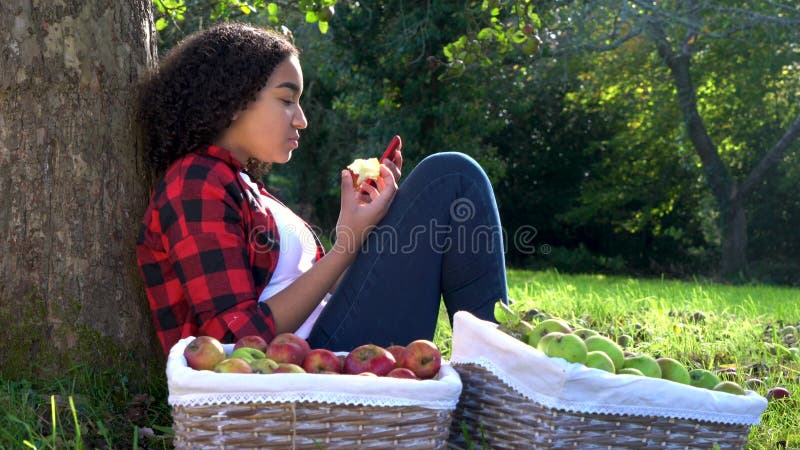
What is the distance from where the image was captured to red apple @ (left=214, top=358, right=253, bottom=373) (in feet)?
7.08

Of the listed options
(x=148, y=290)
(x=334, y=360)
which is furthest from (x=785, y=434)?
(x=148, y=290)

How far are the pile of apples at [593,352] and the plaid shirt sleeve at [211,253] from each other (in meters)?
0.79

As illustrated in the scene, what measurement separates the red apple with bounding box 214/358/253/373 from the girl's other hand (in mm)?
759

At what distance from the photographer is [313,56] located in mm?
15961

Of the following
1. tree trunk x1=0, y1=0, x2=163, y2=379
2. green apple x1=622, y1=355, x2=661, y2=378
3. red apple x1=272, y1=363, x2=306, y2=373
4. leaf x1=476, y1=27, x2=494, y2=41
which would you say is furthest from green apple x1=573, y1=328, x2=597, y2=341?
leaf x1=476, y1=27, x2=494, y2=41

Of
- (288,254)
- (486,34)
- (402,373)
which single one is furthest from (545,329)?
(486,34)

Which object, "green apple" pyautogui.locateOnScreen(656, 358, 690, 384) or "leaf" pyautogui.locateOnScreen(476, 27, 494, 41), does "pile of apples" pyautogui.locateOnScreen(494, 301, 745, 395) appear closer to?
"green apple" pyautogui.locateOnScreen(656, 358, 690, 384)

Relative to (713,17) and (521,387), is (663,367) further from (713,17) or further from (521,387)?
(713,17)

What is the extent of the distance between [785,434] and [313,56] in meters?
13.8

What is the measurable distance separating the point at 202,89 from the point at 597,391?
1.73 metres

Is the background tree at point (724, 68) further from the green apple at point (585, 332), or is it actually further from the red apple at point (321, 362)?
the red apple at point (321, 362)

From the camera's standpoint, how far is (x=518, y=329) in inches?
97.7

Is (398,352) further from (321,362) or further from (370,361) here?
(321,362)

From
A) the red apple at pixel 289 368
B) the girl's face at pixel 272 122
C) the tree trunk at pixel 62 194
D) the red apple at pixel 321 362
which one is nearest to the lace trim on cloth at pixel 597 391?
the red apple at pixel 321 362
